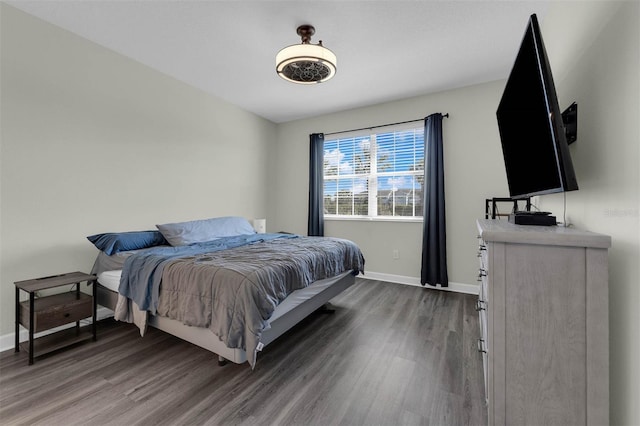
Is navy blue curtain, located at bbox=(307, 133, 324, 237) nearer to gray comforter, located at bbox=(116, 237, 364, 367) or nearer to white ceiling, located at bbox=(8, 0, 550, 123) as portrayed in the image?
white ceiling, located at bbox=(8, 0, 550, 123)

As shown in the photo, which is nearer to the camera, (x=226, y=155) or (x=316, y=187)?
(x=226, y=155)

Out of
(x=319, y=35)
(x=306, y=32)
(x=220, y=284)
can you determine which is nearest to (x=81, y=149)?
(x=220, y=284)

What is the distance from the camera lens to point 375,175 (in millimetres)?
4125

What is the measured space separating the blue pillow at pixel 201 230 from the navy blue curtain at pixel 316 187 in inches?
47.3

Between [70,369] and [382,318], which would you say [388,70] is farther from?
[70,369]

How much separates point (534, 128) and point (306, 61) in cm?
164

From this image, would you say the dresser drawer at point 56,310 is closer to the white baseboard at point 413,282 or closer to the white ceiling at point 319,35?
the white ceiling at point 319,35

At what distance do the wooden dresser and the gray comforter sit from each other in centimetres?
118

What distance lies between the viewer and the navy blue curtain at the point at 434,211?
348 centimetres

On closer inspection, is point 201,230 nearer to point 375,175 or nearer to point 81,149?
point 81,149

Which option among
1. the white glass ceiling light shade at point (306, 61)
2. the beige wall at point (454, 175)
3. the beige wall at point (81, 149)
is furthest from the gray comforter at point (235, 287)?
the beige wall at point (454, 175)

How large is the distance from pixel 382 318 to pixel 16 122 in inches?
140

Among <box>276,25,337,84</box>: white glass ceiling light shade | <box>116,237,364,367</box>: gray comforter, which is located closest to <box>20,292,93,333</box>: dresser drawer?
<box>116,237,364,367</box>: gray comforter

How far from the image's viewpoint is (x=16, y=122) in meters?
2.13
